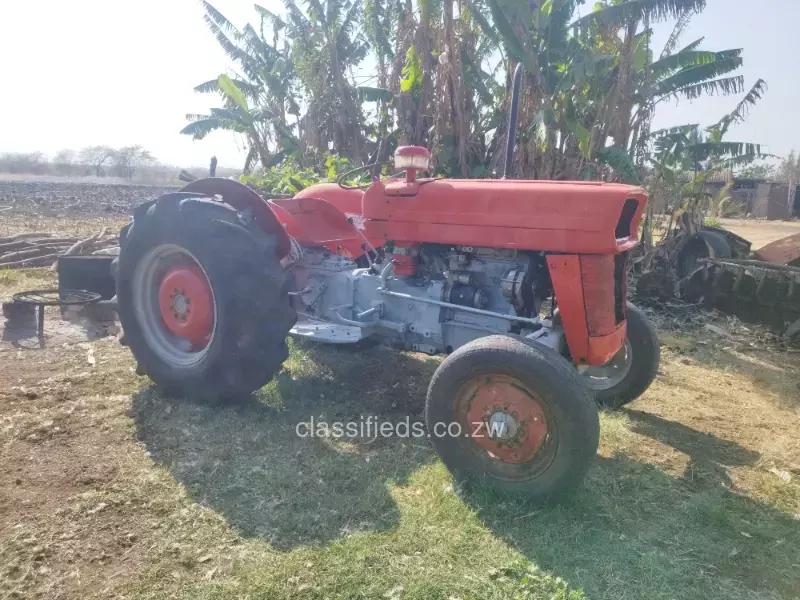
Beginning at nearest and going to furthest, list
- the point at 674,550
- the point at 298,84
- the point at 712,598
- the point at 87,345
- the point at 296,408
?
the point at 712,598 → the point at 674,550 → the point at 296,408 → the point at 87,345 → the point at 298,84

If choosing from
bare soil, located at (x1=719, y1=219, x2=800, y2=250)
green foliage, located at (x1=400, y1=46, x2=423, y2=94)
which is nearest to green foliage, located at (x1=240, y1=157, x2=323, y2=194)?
green foliage, located at (x1=400, y1=46, x2=423, y2=94)

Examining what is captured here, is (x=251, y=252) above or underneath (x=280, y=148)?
underneath

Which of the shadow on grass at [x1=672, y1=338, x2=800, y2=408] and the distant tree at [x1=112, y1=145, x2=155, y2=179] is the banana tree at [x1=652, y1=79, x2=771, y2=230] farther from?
the distant tree at [x1=112, y1=145, x2=155, y2=179]

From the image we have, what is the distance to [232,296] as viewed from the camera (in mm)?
3553

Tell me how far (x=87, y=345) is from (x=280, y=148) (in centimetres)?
1117

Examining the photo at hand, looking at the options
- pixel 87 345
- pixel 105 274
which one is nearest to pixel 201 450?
pixel 87 345

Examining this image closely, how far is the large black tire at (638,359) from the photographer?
12.8 feet

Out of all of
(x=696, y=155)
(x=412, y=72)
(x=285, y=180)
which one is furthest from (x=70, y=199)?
(x=696, y=155)

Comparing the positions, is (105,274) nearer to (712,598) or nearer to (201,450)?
(201,450)

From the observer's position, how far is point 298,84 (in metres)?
15.3

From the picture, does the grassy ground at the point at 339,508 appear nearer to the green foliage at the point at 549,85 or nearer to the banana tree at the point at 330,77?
the green foliage at the point at 549,85

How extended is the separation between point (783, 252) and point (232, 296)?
Answer: 22.7 ft

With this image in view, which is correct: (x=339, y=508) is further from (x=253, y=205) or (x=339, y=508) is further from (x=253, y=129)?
(x=253, y=129)

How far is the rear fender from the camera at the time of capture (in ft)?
12.4
